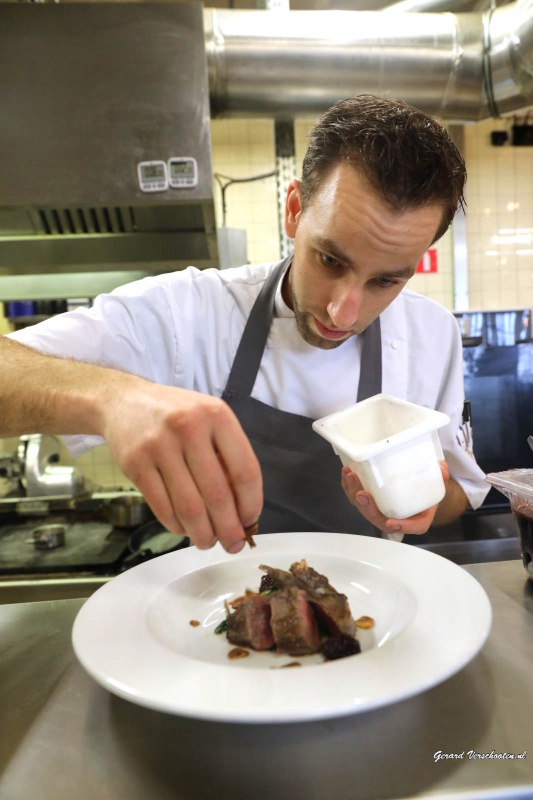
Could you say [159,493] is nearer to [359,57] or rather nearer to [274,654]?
[274,654]

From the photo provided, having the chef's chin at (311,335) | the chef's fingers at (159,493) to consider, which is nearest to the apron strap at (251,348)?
→ the chef's chin at (311,335)

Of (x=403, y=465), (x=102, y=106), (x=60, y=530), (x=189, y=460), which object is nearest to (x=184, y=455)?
(x=189, y=460)

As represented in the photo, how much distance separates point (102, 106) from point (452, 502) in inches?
69.0

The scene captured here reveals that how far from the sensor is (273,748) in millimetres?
617

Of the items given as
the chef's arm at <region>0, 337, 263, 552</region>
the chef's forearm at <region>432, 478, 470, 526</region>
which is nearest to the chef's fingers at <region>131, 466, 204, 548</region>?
the chef's arm at <region>0, 337, 263, 552</region>

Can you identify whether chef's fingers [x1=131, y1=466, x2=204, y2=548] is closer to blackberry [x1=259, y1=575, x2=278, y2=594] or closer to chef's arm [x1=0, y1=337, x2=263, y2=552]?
chef's arm [x1=0, y1=337, x2=263, y2=552]

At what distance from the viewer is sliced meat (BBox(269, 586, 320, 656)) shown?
0.81m

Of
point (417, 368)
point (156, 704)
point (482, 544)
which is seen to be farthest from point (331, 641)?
point (482, 544)

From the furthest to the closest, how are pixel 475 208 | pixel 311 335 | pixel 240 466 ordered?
pixel 475 208 → pixel 311 335 → pixel 240 466

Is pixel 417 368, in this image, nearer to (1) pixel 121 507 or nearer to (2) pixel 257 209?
(1) pixel 121 507

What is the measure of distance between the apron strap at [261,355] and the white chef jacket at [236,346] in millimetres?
30

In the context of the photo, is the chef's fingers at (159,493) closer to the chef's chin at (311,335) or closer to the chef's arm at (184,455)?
the chef's arm at (184,455)

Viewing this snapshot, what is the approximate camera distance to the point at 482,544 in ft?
6.52

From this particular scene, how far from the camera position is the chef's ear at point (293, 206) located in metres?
1.40
